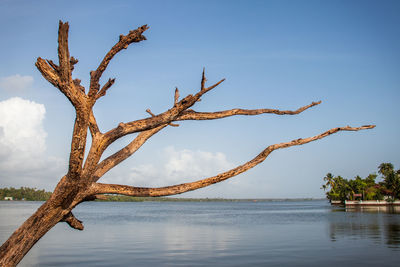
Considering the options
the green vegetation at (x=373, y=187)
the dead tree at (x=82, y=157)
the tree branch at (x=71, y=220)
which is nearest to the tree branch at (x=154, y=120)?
the dead tree at (x=82, y=157)

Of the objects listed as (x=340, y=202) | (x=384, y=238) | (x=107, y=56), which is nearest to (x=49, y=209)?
(x=107, y=56)

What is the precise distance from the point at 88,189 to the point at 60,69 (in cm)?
137

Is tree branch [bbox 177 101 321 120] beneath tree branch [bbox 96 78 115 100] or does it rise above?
beneath

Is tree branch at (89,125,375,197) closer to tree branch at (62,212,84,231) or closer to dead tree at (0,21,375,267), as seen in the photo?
dead tree at (0,21,375,267)

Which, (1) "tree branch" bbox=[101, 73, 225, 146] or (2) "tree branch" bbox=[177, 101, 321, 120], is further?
(2) "tree branch" bbox=[177, 101, 321, 120]

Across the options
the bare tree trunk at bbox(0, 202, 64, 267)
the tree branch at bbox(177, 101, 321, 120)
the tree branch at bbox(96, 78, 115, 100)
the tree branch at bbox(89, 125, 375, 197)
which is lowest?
the bare tree trunk at bbox(0, 202, 64, 267)

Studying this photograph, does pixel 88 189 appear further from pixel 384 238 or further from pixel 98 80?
pixel 384 238

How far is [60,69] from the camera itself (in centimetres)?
407

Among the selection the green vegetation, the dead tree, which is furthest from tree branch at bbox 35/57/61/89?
the green vegetation

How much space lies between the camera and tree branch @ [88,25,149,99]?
425 cm

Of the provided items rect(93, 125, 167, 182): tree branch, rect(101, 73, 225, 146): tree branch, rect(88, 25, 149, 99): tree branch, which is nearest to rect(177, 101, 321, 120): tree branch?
rect(101, 73, 225, 146): tree branch

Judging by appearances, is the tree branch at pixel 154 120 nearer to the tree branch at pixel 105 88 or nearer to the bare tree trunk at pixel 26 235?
the tree branch at pixel 105 88

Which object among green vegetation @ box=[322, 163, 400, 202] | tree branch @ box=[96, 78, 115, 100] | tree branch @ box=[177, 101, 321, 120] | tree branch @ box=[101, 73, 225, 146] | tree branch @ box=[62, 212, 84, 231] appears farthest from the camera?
green vegetation @ box=[322, 163, 400, 202]

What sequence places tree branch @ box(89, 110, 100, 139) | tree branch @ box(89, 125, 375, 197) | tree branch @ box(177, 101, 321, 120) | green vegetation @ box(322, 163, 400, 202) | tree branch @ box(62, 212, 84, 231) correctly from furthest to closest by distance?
green vegetation @ box(322, 163, 400, 202)
tree branch @ box(177, 101, 321, 120)
tree branch @ box(62, 212, 84, 231)
tree branch @ box(89, 110, 100, 139)
tree branch @ box(89, 125, 375, 197)
